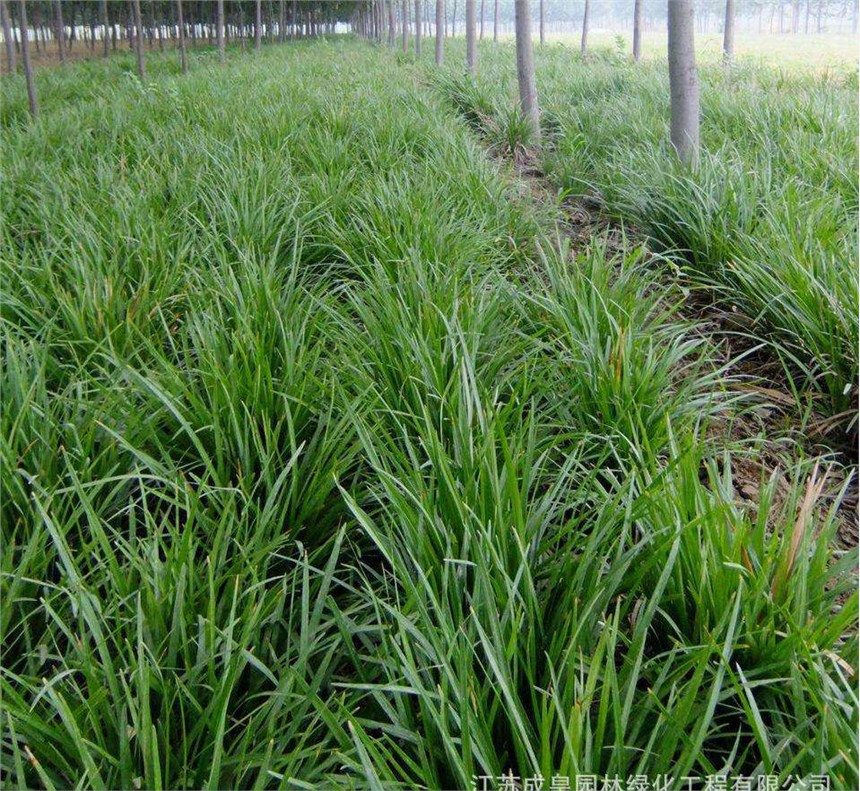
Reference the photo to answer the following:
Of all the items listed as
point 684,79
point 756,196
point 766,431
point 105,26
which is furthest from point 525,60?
point 105,26

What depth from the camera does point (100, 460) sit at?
1.65 m

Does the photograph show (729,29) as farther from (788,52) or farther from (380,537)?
(380,537)

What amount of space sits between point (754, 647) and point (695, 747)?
30cm

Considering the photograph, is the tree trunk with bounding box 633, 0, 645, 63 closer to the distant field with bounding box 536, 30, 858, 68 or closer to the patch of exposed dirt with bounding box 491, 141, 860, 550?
the distant field with bounding box 536, 30, 858, 68

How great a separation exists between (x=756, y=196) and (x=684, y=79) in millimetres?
1356

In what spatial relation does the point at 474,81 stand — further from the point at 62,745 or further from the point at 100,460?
the point at 62,745

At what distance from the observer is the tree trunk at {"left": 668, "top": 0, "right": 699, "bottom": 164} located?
4.38 meters

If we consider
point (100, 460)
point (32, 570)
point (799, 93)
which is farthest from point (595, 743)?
point (799, 93)

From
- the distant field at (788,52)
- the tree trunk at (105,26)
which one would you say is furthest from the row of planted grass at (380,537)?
the tree trunk at (105,26)

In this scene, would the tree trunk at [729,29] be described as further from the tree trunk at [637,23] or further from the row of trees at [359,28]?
the tree trunk at [637,23]

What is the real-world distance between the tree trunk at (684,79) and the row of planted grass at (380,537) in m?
1.98

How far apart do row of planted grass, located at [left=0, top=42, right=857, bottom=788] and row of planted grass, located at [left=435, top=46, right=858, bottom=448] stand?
1.54 ft

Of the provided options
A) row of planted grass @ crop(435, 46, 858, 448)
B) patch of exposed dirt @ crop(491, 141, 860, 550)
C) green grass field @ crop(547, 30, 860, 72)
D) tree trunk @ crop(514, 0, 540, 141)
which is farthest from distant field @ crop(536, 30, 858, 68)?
patch of exposed dirt @ crop(491, 141, 860, 550)

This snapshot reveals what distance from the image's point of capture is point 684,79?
4477 mm
